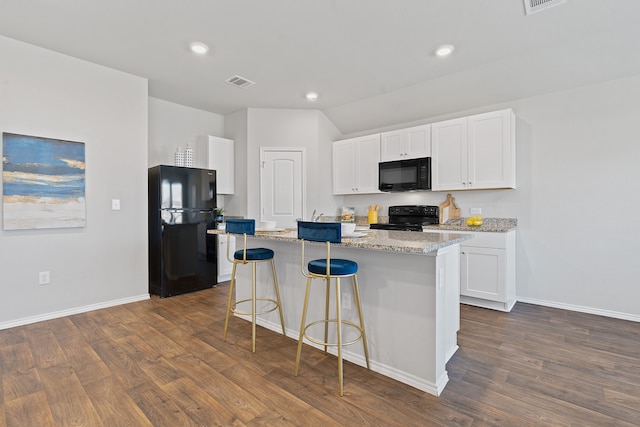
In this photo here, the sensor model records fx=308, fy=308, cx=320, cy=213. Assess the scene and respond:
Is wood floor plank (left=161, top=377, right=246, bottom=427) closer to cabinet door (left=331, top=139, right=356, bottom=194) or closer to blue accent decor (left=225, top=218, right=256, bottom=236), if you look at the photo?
blue accent decor (left=225, top=218, right=256, bottom=236)

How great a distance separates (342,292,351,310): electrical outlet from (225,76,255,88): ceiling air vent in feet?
9.44

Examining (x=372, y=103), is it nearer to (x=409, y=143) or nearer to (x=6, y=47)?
(x=409, y=143)

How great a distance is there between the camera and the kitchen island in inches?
72.7

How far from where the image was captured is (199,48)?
9.83ft

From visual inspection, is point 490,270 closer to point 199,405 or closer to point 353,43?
point 353,43

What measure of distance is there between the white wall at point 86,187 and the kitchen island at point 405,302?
2193mm

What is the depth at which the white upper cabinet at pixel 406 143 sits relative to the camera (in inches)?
160

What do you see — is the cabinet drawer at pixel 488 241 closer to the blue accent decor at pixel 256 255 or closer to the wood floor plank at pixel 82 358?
the blue accent decor at pixel 256 255

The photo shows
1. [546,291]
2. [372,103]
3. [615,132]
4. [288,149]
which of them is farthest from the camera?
[288,149]

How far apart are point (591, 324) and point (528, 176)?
163 centimetres

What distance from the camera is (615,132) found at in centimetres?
312

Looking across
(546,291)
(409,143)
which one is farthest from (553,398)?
(409,143)

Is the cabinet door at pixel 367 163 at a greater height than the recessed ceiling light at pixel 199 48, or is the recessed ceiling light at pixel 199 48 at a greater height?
the recessed ceiling light at pixel 199 48

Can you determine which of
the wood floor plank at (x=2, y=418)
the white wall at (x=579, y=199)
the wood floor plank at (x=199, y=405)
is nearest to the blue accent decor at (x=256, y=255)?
the wood floor plank at (x=199, y=405)
